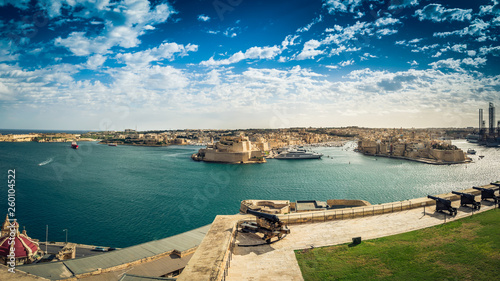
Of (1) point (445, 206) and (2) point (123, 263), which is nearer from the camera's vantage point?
(1) point (445, 206)

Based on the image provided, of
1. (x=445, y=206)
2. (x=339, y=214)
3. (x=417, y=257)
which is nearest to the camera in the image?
(x=417, y=257)

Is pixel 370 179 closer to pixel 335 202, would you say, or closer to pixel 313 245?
pixel 335 202

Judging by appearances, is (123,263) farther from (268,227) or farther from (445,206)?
(445,206)

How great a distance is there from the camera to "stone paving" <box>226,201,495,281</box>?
4.70 metres

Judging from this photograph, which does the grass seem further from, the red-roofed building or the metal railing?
the red-roofed building

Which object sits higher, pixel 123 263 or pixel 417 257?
pixel 417 257

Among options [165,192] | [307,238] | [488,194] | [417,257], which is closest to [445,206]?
[488,194]

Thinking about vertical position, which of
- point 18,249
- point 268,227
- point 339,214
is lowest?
point 18,249

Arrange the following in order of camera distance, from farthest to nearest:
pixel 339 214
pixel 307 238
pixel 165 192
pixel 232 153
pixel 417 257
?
pixel 232 153 < pixel 165 192 < pixel 339 214 < pixel 307 238 < pixel 417 257

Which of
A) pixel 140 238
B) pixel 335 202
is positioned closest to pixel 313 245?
pixel 335 202

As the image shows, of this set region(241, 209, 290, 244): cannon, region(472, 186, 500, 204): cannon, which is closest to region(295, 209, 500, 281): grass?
region(241, 209, 290, 244): cannon

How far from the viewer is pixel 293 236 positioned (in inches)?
243

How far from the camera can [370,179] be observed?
1212 inches

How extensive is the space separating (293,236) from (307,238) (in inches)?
13.0
